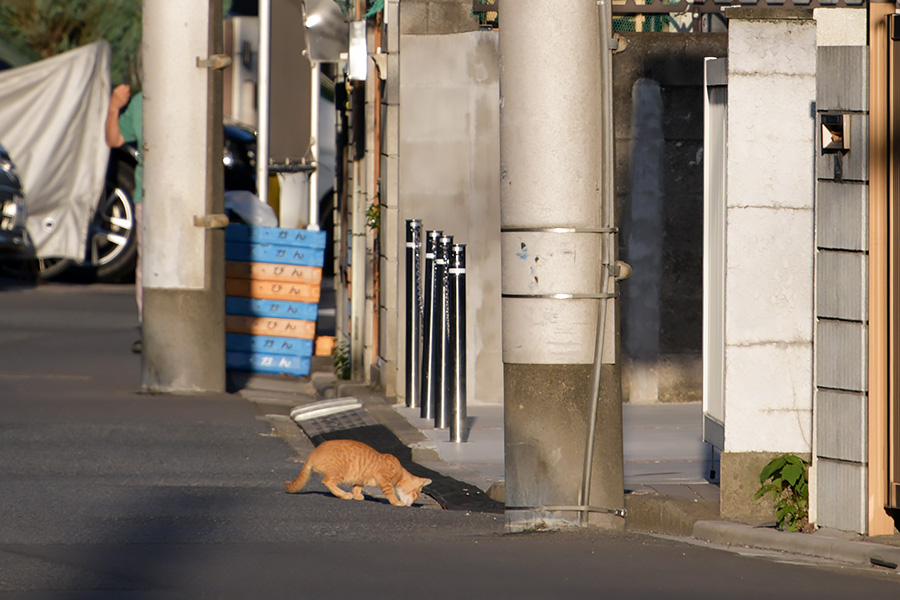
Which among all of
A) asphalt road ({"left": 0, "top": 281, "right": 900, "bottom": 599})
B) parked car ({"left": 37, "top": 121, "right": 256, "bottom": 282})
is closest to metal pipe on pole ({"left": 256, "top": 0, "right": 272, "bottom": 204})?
parked car ({"left": 37, "top": 121, "right": 256, "bottom": 282})

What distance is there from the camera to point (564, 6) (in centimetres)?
618

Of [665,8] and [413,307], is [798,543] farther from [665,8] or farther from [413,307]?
[413,307]

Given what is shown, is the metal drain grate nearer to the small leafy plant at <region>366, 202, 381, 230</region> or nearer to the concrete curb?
the small leafy plant at <region>366, 202, 381, 230</region>

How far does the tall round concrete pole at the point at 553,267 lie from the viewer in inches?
244

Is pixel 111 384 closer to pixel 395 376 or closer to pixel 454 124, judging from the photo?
pixel 395 376

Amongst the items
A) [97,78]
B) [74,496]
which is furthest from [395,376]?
[97,78]

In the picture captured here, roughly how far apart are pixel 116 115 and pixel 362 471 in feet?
24.4

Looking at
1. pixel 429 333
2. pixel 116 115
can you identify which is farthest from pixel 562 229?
pixel 116 115

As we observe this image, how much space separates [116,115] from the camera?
45.7ft

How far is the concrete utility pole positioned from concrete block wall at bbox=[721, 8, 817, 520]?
570 cm

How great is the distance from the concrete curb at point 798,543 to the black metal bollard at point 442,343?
3.31m

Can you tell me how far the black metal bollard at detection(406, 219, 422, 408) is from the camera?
1052 cm

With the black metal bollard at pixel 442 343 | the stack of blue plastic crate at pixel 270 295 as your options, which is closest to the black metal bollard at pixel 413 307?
the black metal bollard at pixel 442 343

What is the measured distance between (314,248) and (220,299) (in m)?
1.54
